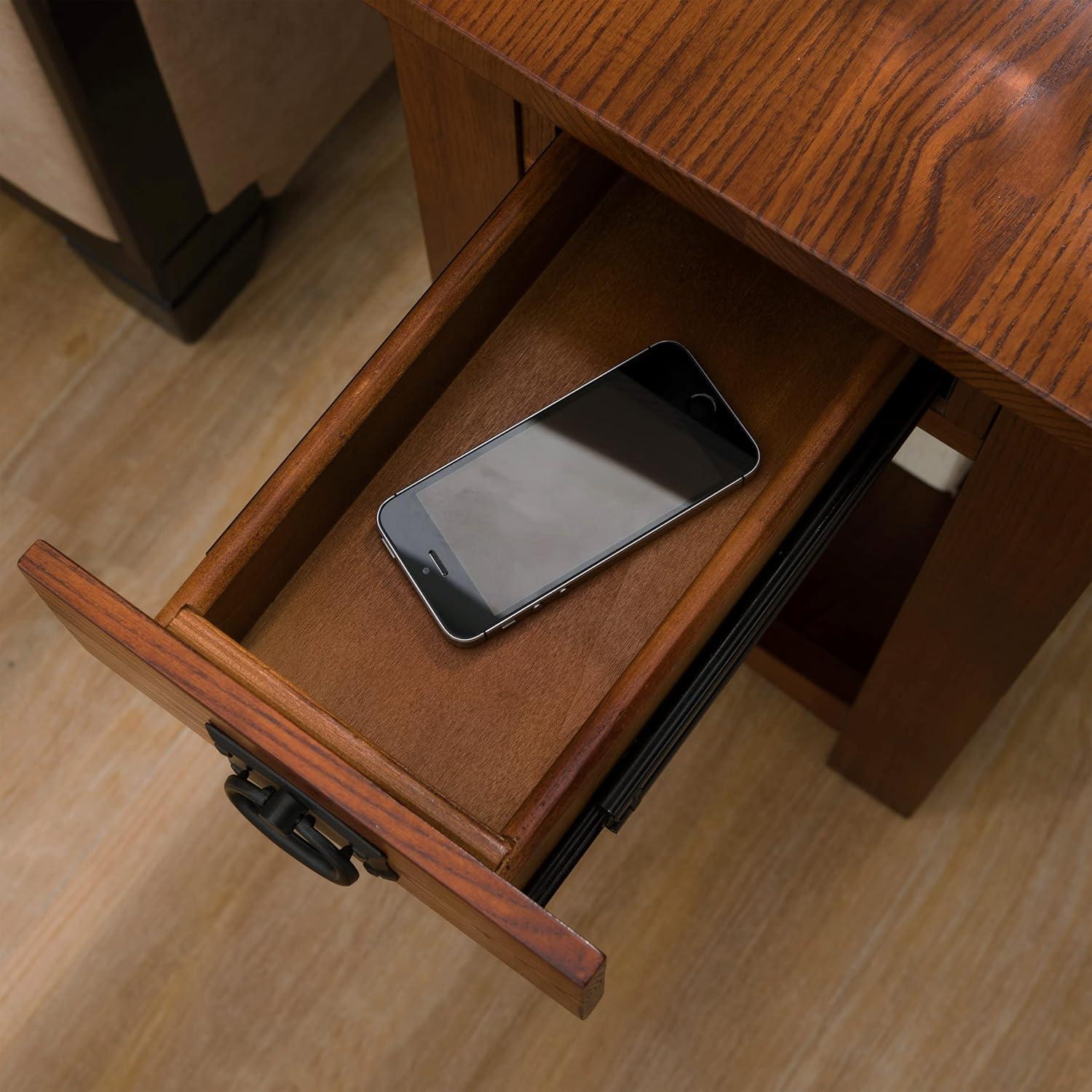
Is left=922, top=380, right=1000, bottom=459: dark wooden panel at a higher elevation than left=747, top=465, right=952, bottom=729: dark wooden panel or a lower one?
higher

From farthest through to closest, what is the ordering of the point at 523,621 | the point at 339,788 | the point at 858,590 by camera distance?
the point at 858,590, the point at 523,621, the point at 339,788

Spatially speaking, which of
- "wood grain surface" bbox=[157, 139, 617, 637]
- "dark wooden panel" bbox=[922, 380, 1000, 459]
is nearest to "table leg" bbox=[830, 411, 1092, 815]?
"dark wooden panel" bbox=[922, 380, 1000, 459]

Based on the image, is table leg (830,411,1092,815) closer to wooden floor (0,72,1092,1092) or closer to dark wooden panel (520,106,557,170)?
wooden floor (0,72,1092,1092)

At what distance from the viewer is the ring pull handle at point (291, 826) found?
1.56 feet

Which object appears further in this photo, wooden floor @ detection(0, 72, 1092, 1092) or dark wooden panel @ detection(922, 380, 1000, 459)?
wooden floor @ detection(0, 72, 1092, 1092)

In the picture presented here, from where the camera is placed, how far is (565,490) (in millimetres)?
565

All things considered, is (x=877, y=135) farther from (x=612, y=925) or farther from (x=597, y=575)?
(x=612, y=925)

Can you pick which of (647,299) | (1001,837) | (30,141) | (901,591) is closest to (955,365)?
(647,299)

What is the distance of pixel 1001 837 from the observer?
3.05 feet

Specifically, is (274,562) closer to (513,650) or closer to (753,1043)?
(513,650)

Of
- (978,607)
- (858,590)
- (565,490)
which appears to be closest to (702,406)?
(565,490)

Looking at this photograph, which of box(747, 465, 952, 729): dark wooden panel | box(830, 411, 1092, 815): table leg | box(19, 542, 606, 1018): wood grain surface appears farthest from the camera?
box(747, 465, 952, 729): dark wooden panel

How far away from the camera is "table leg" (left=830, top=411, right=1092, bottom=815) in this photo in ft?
1.72

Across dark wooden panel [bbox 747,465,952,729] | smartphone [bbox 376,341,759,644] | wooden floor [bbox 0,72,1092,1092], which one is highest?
smartphone [bbox 376,341,759,644]
